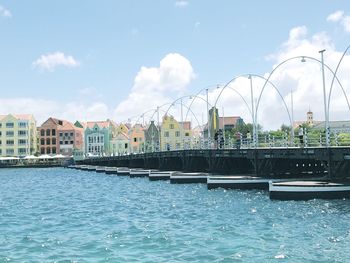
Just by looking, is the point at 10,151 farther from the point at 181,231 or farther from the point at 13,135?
the point at 181,231

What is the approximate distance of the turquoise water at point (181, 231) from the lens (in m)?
22.8

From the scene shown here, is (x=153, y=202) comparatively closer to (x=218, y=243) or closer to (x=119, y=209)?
(x=119, y=209)

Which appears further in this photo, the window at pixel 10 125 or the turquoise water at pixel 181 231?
the window at pixel 10 125

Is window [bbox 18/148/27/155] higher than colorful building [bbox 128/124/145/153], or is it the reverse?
colorful building [bbox 128/124/145/153]

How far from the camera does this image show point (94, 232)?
29562mm

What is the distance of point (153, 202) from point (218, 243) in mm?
22128

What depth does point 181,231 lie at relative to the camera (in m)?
29.1

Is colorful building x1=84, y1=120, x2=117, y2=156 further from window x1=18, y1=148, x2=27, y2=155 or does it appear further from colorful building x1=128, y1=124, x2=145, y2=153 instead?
window x1=18, y1=148, x2=27, y2=155

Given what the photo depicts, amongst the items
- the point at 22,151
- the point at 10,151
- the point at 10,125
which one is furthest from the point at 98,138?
the point at 10,151

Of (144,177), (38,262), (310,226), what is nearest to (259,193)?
(310,226)

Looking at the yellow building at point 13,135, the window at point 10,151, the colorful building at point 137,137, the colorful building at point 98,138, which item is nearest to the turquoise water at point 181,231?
the colorful building at point 137,137

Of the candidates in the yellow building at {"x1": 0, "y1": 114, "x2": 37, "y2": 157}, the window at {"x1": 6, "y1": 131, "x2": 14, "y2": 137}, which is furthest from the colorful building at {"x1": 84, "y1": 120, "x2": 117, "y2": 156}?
the window at {"x1": 6, "y1": 131, "x2": 14, "y2": 137}

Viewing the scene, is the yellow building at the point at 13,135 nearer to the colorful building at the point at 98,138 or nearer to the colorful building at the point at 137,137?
the colorful building at the point at 98,138

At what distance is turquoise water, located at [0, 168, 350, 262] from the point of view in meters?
22.8
